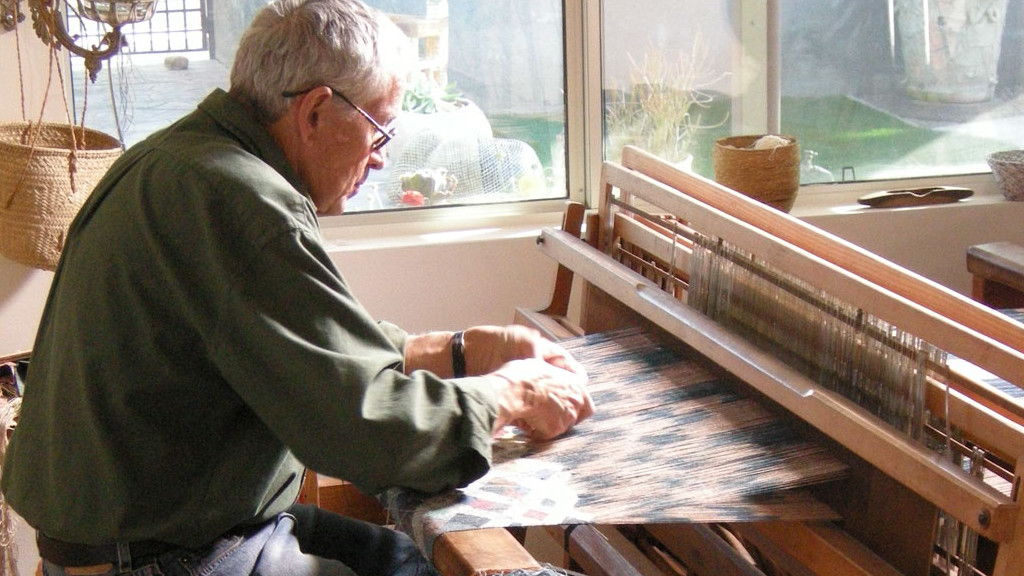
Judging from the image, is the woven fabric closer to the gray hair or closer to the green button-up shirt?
the green button-up shirt

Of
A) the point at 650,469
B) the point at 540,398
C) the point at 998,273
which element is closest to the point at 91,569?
the point at 540,398

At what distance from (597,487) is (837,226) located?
1.96 metres

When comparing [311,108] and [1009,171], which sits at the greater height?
[311,108]

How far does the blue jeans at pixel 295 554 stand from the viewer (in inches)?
59.4

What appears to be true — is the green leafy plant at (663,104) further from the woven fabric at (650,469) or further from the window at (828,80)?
the woven fabric at (650,469)

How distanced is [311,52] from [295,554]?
0.67 meters

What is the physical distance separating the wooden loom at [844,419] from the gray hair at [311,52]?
1.91 feet

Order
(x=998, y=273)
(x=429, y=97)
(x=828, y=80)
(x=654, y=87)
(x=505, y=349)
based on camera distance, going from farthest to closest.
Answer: (x=828, y=80) < (x=654, y=87) < (x=429, y=97) < (x=998, y=273) < (x=505, y=349)

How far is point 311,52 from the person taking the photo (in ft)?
4.91

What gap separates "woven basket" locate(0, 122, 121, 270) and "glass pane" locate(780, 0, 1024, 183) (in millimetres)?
1930

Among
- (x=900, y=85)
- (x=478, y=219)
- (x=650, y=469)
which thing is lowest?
(x=650, y=469)

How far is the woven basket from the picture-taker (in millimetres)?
2461

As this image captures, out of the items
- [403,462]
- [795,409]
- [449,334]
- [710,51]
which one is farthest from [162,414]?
[710,51]

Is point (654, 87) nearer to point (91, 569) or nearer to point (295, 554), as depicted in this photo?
point (295, 554)
